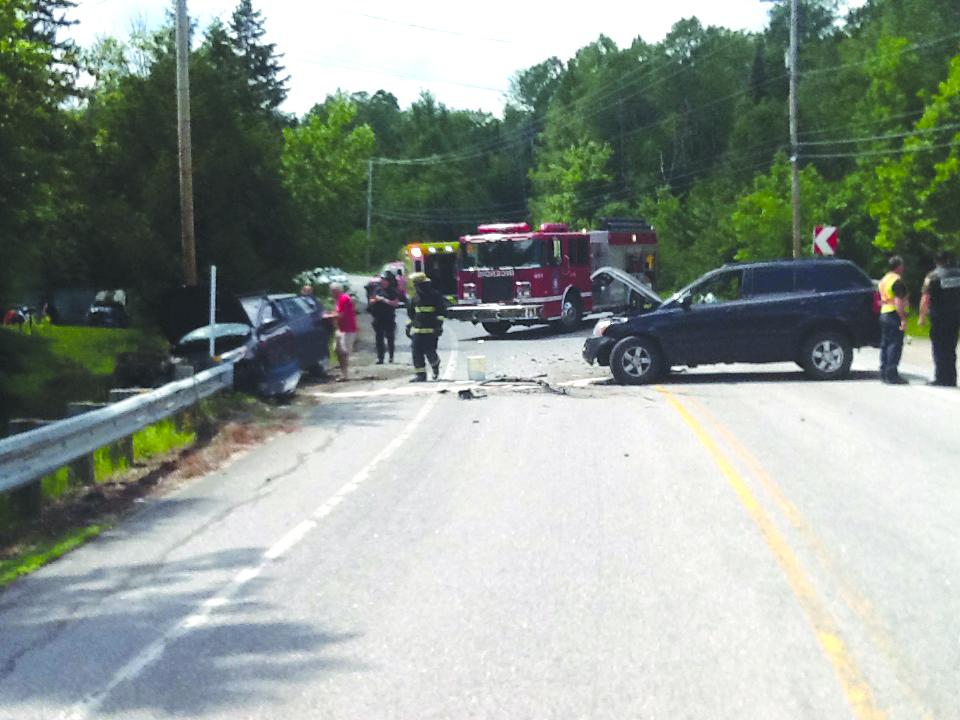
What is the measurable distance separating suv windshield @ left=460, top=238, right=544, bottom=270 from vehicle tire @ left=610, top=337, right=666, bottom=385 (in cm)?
1598

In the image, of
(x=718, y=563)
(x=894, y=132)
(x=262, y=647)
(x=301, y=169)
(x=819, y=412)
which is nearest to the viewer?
(x=262, y=647)

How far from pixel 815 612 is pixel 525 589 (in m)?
1.66

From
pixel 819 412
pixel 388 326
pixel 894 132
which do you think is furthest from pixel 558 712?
pixel 894 132

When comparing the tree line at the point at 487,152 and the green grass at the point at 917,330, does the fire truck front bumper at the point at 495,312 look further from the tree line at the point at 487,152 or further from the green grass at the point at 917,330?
the green grass at the point at 917,330

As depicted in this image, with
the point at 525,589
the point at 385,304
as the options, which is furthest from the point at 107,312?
the point at 525,589

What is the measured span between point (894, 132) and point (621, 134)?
37.3 meters

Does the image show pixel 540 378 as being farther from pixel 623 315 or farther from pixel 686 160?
pixel 686 160

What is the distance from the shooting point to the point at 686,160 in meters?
102

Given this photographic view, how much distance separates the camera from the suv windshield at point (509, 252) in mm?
37969

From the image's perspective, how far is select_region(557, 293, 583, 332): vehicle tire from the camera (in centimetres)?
3878

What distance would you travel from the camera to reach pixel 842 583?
26.6 ft

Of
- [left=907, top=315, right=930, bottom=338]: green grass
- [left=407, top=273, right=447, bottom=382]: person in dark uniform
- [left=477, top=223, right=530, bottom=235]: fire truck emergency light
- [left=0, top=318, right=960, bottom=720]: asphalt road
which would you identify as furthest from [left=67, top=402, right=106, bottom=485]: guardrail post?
[left=477, top=223, right=530, bottom=235]: fire truck emergency light

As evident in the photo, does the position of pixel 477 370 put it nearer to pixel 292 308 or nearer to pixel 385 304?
pixel 292 308

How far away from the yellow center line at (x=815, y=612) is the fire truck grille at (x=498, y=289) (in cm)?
2541
